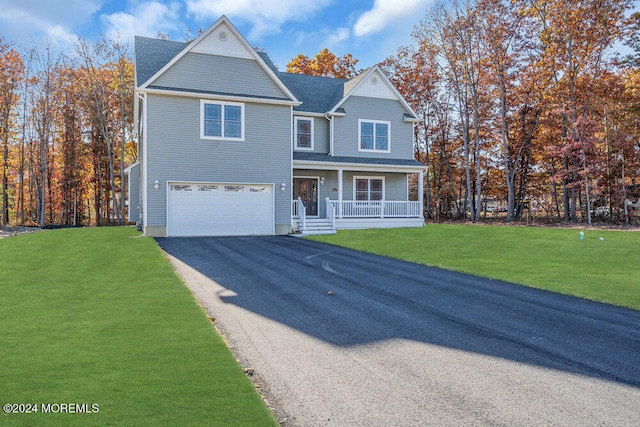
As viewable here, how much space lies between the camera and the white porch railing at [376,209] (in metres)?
19.7

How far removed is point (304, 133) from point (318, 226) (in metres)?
5.17

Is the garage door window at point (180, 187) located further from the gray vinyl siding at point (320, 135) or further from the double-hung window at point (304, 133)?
the gray vinyl siding at point (320, 135)

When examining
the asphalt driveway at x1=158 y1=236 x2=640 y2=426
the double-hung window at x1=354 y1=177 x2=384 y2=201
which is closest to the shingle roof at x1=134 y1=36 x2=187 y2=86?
the double-hung window at x1=354 y1=177 x2=384 y2=201

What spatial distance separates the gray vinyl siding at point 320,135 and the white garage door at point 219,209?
4420 mm

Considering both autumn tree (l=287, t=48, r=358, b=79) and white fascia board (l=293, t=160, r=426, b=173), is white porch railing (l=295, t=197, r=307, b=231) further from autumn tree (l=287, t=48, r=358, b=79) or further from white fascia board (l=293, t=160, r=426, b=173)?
autumn tree (l=287, t=48, r=358, b=79)

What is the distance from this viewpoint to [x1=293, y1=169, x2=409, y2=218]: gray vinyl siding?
20.4 meters

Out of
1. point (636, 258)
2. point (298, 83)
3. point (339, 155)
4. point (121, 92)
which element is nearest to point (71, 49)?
point (121, 92)

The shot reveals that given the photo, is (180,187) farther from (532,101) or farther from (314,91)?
(532,101)

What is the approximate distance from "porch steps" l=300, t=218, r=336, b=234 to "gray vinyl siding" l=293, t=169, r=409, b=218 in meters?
1.54

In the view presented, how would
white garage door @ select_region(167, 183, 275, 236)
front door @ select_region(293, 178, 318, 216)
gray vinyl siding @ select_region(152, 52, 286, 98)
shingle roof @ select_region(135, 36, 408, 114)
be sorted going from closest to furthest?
white garage door @ select_region(167, 183, 275, 236) < gray vinyl siding @ select_region(152, 52, 286, 98) < shingle roof @ select_region(135, 36, 408, 114) < front door @ select_region(293, 178, 318, 216)

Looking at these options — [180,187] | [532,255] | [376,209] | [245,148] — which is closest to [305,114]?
[245,148]

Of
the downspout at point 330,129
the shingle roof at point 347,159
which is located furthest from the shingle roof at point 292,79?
the shingle roof at point 347,159

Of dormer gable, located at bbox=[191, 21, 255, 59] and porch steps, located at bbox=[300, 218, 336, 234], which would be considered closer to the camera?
dormer gable, located at bbox=[191, 21, 255, 59]

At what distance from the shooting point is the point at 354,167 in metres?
19.6
